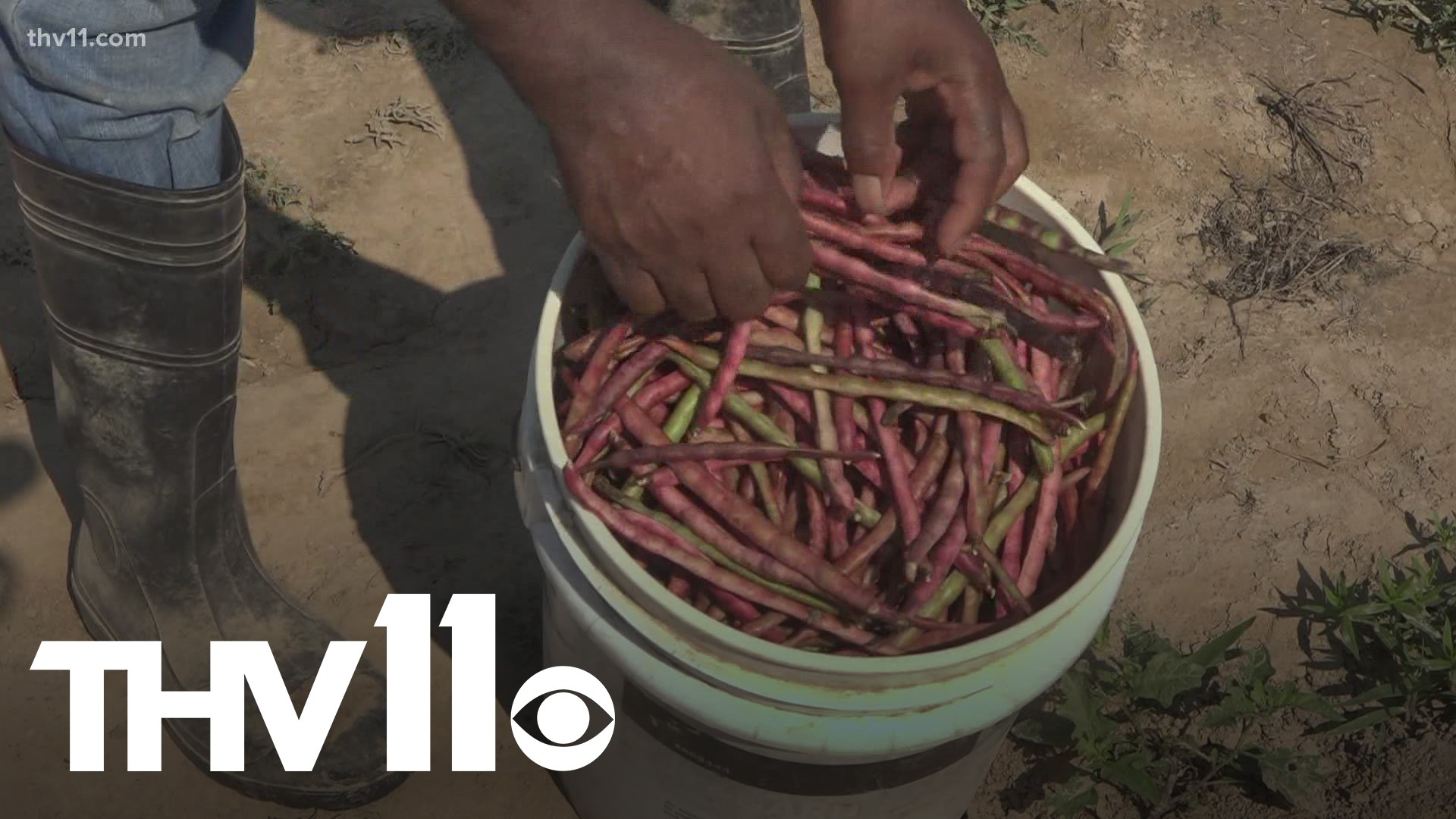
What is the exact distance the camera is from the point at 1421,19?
15.9 feet

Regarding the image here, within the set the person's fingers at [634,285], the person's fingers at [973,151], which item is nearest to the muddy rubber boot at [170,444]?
the person's fingers at [634,285]

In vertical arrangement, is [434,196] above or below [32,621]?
above

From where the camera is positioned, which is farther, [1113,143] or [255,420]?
[1113,143]

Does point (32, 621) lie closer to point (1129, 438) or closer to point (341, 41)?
point (341, 41)

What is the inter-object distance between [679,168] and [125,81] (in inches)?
39.9

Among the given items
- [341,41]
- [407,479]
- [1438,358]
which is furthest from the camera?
[341,41]

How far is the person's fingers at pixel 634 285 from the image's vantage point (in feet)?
6.87

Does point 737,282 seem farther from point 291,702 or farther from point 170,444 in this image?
point 291,702

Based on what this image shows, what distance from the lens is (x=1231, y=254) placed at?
423 cm

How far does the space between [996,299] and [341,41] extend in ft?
9.69

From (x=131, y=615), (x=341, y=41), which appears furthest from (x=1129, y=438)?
(x=341, y=41)

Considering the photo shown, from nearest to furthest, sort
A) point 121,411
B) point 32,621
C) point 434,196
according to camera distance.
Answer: point 121,411
point 32,621
point 434,196

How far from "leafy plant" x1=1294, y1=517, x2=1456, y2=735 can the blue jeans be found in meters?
2.63

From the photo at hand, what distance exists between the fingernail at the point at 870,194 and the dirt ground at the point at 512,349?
1394 mm
